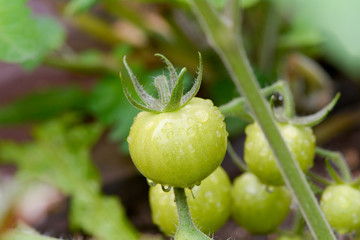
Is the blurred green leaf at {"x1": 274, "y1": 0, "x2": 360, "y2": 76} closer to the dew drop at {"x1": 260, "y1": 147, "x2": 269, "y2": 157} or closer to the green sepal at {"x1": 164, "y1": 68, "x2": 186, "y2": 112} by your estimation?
the green sepal at {"x1": 164, "y1": 68, "x2": 186, "y2": 112}

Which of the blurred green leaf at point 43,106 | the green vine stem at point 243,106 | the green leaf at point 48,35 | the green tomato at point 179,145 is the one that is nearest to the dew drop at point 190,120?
the green tomato at point 179,145

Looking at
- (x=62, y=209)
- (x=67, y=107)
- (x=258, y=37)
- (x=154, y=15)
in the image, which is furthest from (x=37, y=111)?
(x=258, y=37)

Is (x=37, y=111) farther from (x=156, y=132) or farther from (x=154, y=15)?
(x=156, y=132)

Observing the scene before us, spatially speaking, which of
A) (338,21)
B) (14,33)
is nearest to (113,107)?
(14,33)

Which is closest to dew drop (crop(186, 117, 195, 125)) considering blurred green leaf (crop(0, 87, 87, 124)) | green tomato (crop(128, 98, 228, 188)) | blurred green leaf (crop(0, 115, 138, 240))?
green tomato (crop(128, 98, 228, 188))

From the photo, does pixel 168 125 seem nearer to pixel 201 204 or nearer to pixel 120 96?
pixel 201 204

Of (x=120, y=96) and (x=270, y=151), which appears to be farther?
(x=120, y=96)
